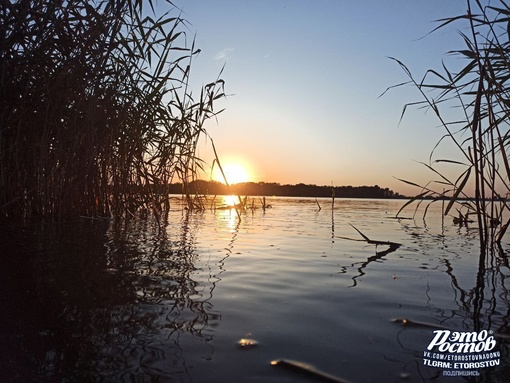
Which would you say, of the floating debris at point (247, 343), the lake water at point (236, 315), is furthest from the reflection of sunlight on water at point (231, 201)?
the floating debris at point (247, 343)

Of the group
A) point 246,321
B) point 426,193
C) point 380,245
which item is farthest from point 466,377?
point 380,245

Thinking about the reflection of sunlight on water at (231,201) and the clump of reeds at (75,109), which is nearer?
the clump of reeds at (75,109)

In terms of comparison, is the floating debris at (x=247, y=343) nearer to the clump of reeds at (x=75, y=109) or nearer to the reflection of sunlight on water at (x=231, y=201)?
the clump of reeds at (x=75, y=109)

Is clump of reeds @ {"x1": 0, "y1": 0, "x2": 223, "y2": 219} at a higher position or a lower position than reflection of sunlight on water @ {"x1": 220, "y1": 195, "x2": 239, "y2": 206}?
higher

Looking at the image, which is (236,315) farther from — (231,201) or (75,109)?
(231,201)

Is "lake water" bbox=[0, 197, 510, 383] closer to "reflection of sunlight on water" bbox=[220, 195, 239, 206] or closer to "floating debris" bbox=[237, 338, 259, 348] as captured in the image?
"floating debris" bbox=[237, 338, 259, 348]

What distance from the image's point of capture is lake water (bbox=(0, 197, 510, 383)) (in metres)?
1.12

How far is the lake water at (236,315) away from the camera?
1.12 meters

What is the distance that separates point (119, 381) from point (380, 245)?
352 centimetres

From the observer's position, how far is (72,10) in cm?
323

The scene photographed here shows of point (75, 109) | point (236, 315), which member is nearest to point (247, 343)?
point (236, 315)

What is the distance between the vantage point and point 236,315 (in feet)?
5.24

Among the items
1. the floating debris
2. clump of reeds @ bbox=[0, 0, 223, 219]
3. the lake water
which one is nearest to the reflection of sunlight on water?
clump of reeds @ bbox=[0, 0, 223, 219]

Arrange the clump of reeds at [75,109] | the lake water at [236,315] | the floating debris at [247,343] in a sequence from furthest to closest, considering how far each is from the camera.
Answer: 1. the clump of reeds at [75,109]
2. the floating debris at [247,343]
3. the lake water at [236,315]
